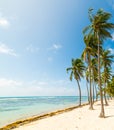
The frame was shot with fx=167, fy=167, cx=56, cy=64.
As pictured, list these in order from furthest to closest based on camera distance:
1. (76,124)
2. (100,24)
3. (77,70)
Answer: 1. (77,70)
2. (100,24)
3. (76,124)

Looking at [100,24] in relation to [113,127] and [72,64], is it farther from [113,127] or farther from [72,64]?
[72,64]

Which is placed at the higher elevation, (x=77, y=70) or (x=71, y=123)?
(x=77, y=70)

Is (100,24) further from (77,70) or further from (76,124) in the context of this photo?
(77,70)

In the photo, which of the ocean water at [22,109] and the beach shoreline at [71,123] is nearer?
the beach shoreline at [71,123]

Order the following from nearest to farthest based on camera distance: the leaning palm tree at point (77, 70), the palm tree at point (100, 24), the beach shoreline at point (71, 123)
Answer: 1. the beach shoreline at point (71, 123)
2. the palm tree at point (100, 24)
3. the leaning palm tree at point (77, 70)

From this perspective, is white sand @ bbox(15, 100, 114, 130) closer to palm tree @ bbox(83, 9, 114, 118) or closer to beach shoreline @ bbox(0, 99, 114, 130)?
beach shoreline @ bbox(0, 99, 114, 130)

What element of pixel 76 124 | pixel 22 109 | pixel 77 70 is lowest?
pixel 22 109

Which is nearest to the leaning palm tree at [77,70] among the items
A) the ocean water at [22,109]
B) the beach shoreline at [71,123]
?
the ocean water at [22,109]

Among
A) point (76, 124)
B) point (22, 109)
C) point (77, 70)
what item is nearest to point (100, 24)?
point (76, 124)

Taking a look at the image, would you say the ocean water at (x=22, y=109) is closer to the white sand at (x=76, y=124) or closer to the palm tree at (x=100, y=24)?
the white sand at (x=76, y=124)

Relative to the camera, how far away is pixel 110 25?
16.8 metres

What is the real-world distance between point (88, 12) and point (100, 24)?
5.70 feet

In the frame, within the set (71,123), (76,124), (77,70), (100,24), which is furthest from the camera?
(77,70)

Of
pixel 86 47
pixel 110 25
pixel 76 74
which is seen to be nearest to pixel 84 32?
pixel 110 25
